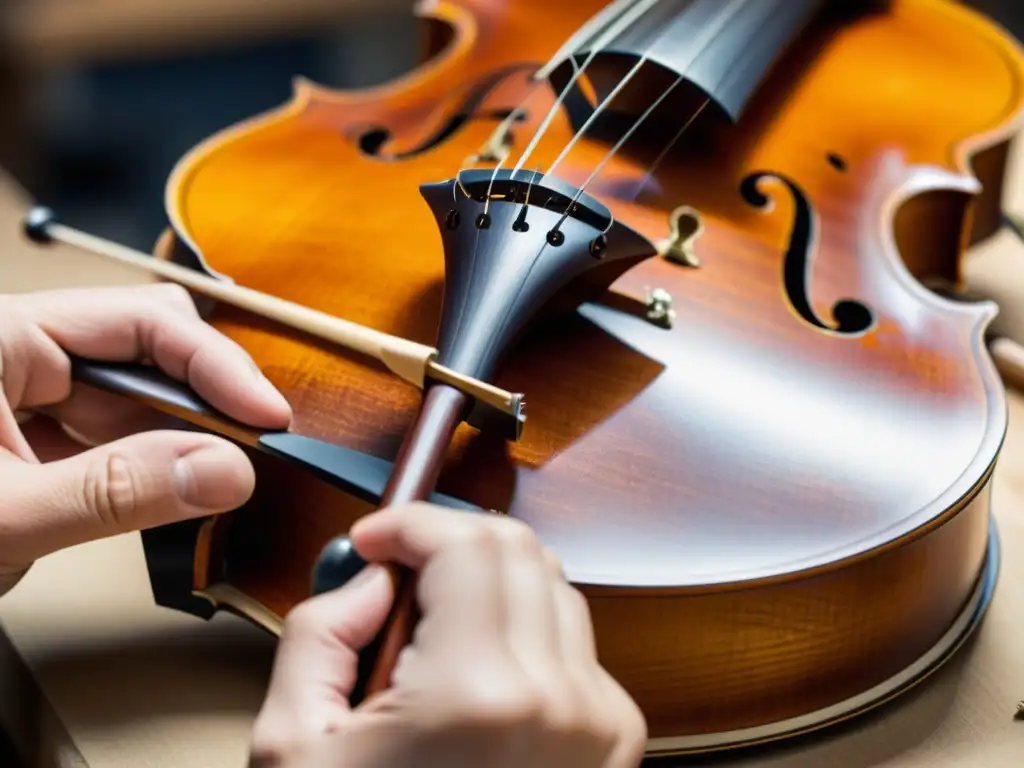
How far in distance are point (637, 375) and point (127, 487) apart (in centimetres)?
28

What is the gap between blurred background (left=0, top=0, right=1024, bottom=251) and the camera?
172 cm

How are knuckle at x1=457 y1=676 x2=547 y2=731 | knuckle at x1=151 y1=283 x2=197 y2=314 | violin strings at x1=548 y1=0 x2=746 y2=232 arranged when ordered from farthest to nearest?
1. violin strings at x1=548 y1=0 x2=746 y2=232
2. knuckle at x1=151 y1=283 x2=197 y2=314
3. knuckle at x1=457 y1=676 x2=547 y2=731

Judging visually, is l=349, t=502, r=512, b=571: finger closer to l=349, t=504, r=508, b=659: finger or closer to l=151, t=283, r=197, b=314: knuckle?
l=349, t=504, r=508, b=659: finger

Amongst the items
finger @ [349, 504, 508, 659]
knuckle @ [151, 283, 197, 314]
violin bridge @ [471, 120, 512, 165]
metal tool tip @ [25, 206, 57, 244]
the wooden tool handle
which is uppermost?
violin bridge @ [471, 120, 512, 165]

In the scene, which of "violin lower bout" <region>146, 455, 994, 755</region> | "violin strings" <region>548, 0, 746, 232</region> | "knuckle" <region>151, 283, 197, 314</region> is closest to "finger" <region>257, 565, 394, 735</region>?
"violin lower bout" <region>146, 455, 994, 755</region>

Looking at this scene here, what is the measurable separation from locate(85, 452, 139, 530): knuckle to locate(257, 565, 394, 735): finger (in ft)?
0.46

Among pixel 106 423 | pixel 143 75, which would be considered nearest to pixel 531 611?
pixel 106 423

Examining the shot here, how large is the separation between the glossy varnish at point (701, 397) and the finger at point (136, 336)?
37 millimetres

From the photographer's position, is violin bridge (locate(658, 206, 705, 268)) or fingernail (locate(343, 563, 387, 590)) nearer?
fingernail (locate(343, 563, 387, 590))

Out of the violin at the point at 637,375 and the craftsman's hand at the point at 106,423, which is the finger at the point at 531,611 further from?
the craftsman's hand at the point at 106,423

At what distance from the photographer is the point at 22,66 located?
6.38ft

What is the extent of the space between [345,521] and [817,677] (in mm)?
260

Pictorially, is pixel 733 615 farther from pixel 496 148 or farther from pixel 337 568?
pixel 496 148

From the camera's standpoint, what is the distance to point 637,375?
62 centimetres
